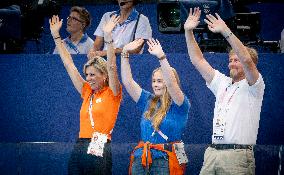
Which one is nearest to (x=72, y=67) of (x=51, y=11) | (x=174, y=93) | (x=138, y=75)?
(x=138, y=75)

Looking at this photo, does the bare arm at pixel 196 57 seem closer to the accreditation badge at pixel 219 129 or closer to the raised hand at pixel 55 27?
the accreditation badge at pixel 219 129

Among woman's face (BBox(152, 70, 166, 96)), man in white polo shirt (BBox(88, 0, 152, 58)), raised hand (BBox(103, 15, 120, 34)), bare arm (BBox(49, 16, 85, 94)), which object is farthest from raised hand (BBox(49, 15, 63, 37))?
woman's face (BBox(152, 70, 166, 96))

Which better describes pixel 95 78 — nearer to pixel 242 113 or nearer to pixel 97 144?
pixel 97 144

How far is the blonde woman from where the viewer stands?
314cm

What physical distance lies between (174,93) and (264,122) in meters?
0.93

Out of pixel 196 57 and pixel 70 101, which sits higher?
pixel 196 57

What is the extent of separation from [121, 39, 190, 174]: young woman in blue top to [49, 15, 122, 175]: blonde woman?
16cm

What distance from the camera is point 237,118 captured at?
9.78 ft

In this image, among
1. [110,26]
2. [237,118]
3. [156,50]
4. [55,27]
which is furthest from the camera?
[55,27]

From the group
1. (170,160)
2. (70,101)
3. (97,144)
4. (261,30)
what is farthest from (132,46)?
(261,30)

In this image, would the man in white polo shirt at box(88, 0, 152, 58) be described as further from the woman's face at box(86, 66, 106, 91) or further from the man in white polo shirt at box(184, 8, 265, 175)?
the man in white polo shirt at box(184, 8, 265, 175)

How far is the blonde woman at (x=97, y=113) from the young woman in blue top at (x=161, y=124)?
6.2 inches

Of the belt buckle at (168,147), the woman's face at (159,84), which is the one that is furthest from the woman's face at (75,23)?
the belt buckle at (168,147)

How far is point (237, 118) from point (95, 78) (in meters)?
1.00
